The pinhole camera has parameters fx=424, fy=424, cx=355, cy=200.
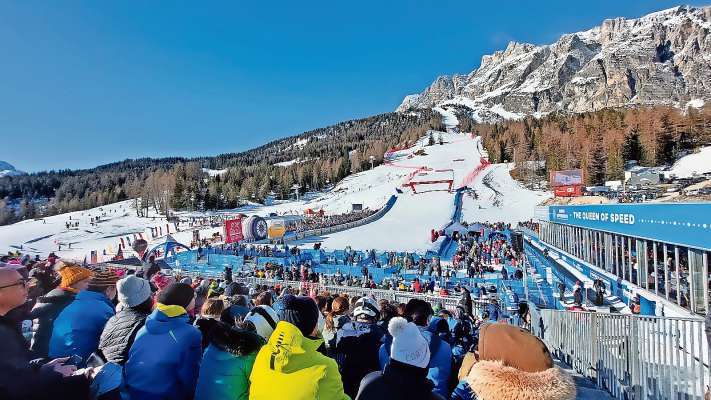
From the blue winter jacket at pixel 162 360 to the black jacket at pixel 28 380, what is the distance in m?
0.52

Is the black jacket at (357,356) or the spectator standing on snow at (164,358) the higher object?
the spectator standing on snow at (164,358)

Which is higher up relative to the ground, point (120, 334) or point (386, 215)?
point (386, 215)

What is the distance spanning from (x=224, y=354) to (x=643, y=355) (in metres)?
4.13

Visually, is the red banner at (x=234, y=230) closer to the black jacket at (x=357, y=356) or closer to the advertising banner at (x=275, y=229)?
the advertising banner at (x=275, y=229)

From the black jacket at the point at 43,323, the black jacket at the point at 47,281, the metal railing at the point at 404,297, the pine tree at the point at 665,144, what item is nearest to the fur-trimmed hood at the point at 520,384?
the black jacket at the point at 43,323

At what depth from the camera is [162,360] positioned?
250 centimetres

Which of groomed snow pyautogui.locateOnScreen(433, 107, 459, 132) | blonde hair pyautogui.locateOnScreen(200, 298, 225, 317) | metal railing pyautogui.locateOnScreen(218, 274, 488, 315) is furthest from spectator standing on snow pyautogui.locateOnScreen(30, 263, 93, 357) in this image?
groomed snow pyautogui.locateOnScreen(433, 107, 459, 132)

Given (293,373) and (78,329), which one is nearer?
(293,373)

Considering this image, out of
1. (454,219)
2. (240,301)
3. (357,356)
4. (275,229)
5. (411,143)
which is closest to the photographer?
(357,356)

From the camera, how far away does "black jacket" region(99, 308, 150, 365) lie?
2660 millimetres

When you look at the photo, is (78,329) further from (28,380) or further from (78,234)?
(78,234)

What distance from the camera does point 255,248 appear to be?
27422 mm

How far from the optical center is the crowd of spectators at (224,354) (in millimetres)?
1927

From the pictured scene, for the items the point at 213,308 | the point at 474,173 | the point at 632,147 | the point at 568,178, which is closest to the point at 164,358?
the point at 213,308
